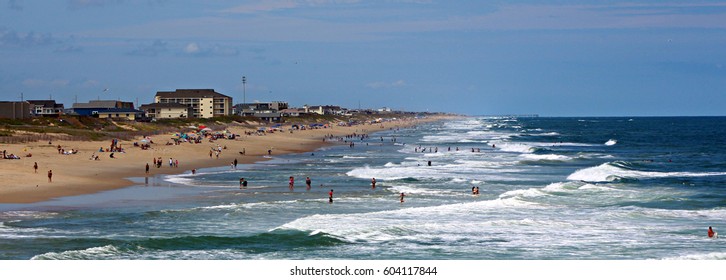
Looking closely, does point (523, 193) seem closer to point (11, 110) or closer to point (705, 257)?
point (705, 257)

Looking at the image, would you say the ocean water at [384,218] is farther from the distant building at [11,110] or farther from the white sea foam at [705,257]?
the distant building at [11,110]

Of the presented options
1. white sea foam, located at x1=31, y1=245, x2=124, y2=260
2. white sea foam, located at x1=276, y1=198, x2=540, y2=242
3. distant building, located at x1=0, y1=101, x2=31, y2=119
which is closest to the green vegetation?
distant building, located at x1=0, y1=101, x2=31, y2=119

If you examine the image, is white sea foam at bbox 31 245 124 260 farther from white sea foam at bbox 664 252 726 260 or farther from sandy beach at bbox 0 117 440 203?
white sea foam at bbox 664 252 726 260

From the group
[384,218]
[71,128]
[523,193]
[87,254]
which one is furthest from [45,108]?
[87,254]

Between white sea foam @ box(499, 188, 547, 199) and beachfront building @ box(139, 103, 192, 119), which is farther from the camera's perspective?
beachfront building @ box(139, 103, 192, 119)

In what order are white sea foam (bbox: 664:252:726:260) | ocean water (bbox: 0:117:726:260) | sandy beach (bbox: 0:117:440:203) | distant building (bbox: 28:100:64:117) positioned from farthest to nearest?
distant building (bbox: 28:100:64:117) < sandy beach (bbox: 0:117:440:203) < ocean water (bbox: 0:117:726:260) < white sea foam (bbox: 664:252:726:260)

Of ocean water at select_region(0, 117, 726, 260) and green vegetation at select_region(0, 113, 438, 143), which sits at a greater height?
green vegetation at select_region(0, 113, 438, 143)

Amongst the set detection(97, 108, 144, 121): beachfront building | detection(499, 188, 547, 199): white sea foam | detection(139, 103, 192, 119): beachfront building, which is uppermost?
detection(139, 103, 192, 119): beachfront building
